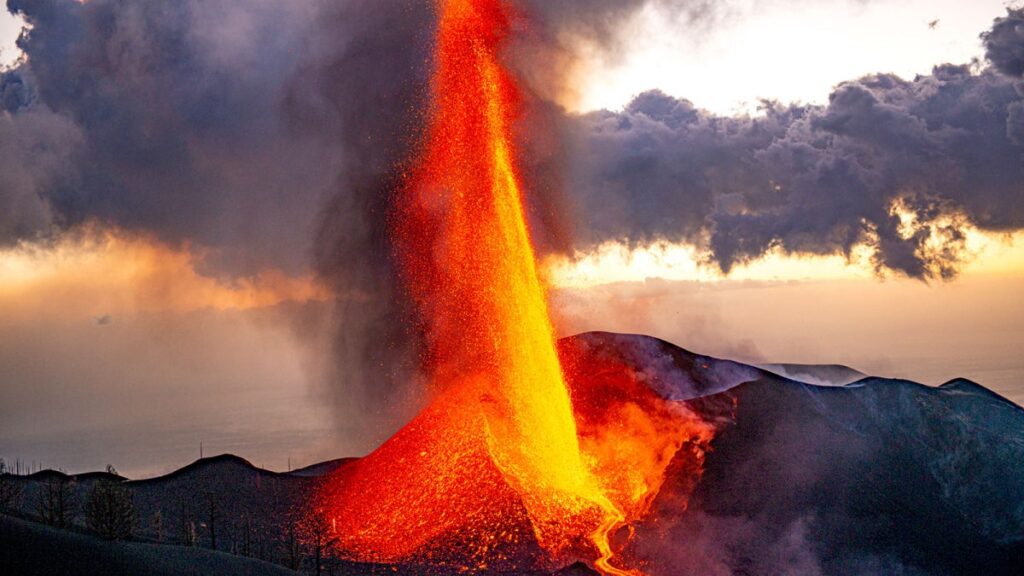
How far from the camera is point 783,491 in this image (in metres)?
80.8

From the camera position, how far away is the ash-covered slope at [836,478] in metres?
75.1

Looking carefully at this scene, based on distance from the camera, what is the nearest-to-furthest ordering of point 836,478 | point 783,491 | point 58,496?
1. point 783,491
2. point 836,478
3. point 58,496

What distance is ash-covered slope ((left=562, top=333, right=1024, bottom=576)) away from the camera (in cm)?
7512

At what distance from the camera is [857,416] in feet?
298

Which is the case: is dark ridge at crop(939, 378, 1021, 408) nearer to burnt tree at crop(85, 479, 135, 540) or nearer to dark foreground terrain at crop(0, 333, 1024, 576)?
dark foreground terrain at crop(0, 333, 1024, 576)

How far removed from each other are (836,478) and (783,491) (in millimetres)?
5471

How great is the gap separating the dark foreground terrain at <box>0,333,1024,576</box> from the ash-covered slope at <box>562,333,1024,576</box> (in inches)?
5.0

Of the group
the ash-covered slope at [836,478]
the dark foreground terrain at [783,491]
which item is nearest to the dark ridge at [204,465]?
the dark foreground terrain at [783,491]

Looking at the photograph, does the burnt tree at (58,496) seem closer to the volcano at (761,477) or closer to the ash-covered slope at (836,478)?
the volcano at (761,477)

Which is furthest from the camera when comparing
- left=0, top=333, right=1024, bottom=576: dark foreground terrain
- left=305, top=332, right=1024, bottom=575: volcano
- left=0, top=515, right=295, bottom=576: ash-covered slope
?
left=0, top=333, right=1024, bottom=576: dark foreground terrain

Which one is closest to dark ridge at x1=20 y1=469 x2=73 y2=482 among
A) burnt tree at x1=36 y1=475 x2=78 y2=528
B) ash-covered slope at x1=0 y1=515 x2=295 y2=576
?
burnt tree at x1=36 y1=475 x2=78 y2=528

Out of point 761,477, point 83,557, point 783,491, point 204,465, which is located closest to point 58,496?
point 204,465

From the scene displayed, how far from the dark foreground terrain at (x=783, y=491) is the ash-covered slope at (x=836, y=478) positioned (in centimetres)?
13

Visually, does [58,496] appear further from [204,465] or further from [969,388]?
[969,388]
